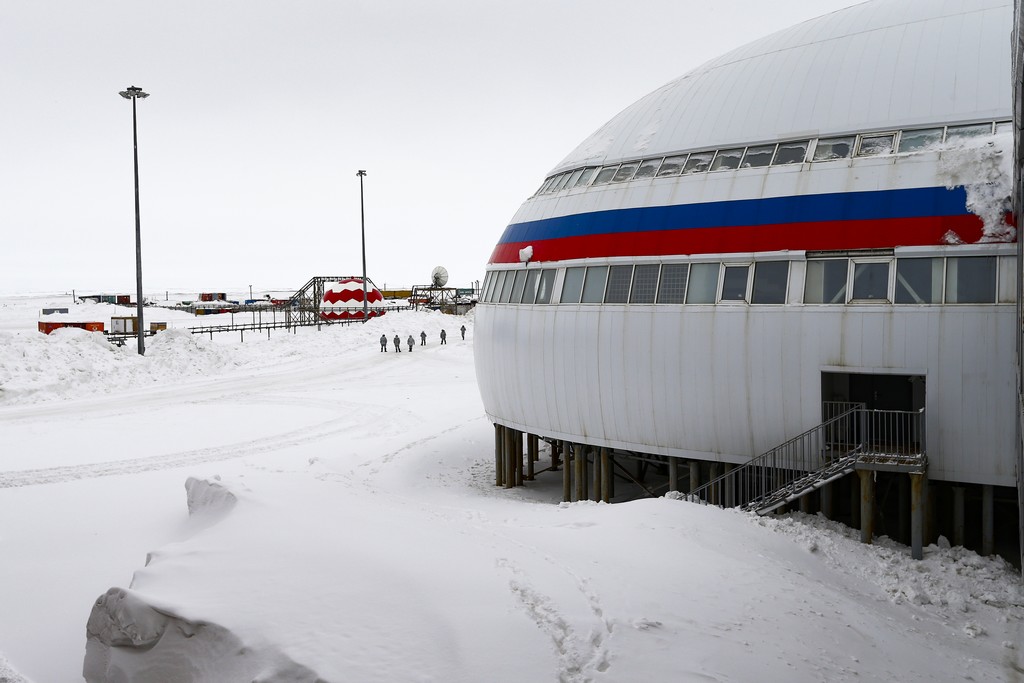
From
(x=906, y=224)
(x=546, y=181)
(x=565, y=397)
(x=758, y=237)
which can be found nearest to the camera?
(x=906, y=224)

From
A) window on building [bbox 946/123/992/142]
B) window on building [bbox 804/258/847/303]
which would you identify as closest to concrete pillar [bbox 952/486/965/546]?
window on building [bbox 804/258/847/303]

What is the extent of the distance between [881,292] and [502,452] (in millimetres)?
11363

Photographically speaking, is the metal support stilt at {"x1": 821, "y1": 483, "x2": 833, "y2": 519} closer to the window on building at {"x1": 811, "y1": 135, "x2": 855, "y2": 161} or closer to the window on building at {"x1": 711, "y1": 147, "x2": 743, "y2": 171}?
the window on building at {"x1": 811, "y1": 135, "x2": 855, "y2": 161}

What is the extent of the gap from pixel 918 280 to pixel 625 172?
722cm

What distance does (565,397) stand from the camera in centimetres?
1881

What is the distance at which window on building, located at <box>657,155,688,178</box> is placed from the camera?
1805cm

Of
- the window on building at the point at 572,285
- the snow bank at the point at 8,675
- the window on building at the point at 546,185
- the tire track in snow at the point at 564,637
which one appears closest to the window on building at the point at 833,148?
the window on building at the point at 572,285

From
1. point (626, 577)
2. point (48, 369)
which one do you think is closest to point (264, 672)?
point (626, 577)

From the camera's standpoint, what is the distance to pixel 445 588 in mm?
10266

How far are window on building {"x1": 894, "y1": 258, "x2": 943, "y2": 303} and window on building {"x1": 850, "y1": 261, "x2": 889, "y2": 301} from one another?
0.67 ft

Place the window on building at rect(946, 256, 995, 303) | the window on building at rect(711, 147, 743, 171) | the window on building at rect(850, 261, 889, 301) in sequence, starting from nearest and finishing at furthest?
1. the window on building at rect(946, 256, 995, 303)
2. the window on building at rect(850, 261, 889, 301)
3. the window on building at rect(711, 147, 743, 171)

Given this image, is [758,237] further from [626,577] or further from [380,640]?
[380,640]

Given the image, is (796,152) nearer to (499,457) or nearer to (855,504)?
(855,504)

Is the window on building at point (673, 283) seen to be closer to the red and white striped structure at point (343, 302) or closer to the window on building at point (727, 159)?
the window on building at point (727, 159)
